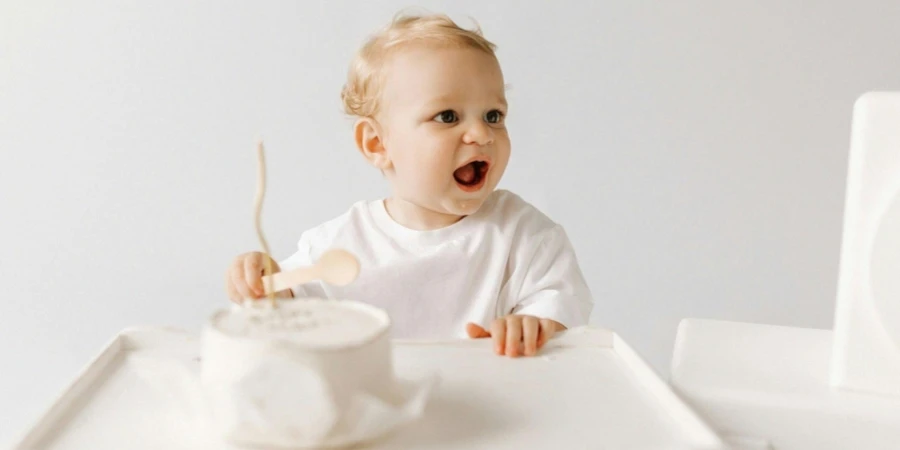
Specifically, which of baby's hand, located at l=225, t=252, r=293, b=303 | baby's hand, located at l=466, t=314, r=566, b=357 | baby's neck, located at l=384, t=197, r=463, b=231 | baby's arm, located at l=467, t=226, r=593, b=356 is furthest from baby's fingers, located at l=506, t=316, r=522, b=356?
baby's neck, located at l=384, t=197, r=463, b=231

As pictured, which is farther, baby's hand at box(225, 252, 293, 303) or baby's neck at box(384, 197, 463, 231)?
baby's neck at box(384, 197, 463, 231)

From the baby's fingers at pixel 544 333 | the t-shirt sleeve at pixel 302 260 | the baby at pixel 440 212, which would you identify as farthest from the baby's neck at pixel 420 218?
the baby's fingers at pixel 544 333

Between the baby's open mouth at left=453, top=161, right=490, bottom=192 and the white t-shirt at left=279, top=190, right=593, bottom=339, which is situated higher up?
the baby's open mouth at left=453, top=161, right=490, bottom=192

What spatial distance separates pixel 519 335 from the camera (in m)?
0.83

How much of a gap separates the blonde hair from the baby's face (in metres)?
0.02

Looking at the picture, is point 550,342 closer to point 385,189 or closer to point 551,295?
point 551,295

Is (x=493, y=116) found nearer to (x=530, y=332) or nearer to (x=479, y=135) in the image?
(x=479, y=135)

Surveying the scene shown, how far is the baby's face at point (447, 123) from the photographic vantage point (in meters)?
1.10

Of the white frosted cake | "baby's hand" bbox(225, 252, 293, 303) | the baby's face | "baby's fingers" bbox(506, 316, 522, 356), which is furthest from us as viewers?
the baby's face

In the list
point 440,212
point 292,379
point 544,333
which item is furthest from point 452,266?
point 292,379

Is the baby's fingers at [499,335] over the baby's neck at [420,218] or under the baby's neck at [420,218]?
under

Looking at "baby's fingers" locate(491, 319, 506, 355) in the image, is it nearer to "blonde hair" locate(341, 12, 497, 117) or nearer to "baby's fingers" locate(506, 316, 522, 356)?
"baby's fingers" locate(506, 316, 522, 356)

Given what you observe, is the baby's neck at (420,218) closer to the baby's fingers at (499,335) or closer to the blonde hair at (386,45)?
the blonde hair at (386,45)

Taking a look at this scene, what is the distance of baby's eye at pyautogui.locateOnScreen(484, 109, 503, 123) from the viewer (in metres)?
1.13
